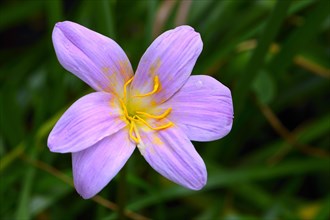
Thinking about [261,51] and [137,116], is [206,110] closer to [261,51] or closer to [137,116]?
[137,116]

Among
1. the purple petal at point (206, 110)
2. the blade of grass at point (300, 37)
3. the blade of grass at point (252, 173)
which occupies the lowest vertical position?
the blade of grass at point (252, 173)

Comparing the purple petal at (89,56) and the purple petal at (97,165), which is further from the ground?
the purple petal at (89,56)

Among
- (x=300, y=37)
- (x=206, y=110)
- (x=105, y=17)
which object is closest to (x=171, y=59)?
(x=206, y=110)

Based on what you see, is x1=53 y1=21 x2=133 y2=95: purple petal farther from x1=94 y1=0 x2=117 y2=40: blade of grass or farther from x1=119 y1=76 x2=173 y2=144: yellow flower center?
x1=94 y1=0 x2=117 y2=40: blade of grass

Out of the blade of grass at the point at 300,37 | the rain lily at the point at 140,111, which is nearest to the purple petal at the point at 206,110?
the rain lily at the point at 140,111

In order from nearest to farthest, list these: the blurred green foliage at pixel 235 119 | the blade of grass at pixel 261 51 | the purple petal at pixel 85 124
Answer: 1. the purple petal at pixel 85 124
2. the blade of grass at pixel 261 51
3. the blurred green foliage at pixel 235 119

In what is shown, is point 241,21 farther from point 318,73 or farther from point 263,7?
point 318,73

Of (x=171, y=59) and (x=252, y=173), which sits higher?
(x=171, y=59)

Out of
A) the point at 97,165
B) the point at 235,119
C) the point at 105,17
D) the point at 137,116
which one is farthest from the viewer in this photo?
the point at 235,119

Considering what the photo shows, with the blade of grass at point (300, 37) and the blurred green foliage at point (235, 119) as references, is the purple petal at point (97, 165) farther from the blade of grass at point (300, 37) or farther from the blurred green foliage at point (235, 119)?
the blade of grass at point (300, 37)
